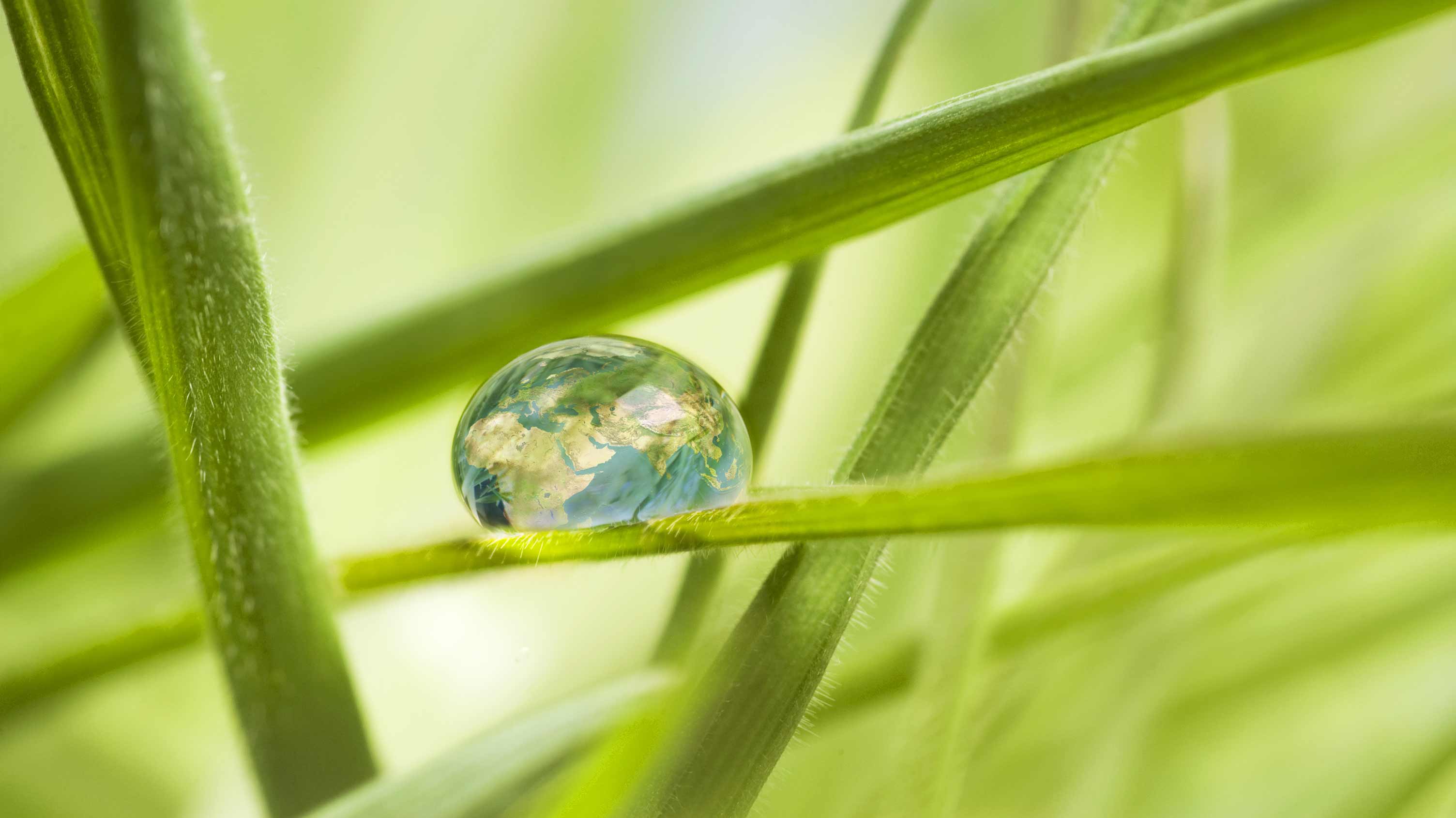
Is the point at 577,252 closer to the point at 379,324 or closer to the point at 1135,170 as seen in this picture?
the point at 379,324

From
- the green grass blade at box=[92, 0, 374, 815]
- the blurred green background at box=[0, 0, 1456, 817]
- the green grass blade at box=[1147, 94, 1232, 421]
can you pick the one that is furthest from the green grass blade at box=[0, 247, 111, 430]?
the green grass blade at box=[1147, 94, 1232, 421]

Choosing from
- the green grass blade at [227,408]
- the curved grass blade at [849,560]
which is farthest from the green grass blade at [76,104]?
the curved grass blade at [849,560]

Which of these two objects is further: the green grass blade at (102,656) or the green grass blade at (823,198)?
the green grass blade at (102,656)

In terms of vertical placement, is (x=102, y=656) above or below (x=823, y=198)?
below

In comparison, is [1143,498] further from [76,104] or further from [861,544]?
[76,104]

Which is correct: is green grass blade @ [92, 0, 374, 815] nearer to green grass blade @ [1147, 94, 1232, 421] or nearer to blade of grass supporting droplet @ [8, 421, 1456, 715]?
blade of grass supporting droplet @ [8, 421, 1456, 715]

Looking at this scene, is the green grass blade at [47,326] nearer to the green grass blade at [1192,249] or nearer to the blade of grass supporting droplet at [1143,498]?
the blade of grass supporting droplet at [1143,498]

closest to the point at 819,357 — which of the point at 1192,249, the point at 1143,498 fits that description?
the point at 1192,249
